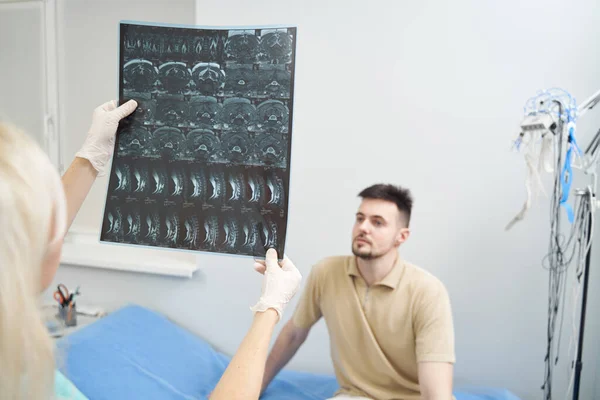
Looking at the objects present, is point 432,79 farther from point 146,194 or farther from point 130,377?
point 130,377

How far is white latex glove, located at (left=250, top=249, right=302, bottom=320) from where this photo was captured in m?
1.09

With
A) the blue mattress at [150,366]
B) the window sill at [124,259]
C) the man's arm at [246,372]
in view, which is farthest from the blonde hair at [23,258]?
the window sill at [124,259]

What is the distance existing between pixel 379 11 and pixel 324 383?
66.1 inches

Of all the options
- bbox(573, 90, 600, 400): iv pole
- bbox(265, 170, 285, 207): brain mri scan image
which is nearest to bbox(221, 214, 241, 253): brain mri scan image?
bbox(265, 170, 285, 207): brain mri scan image

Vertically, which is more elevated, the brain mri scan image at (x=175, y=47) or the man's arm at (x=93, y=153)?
the brain mri scan image at (x=175, y=47)

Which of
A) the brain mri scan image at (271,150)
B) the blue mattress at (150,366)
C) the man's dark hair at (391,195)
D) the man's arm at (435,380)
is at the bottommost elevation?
the blue mattress at (150,366)

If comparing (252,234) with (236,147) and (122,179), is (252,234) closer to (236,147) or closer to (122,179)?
(236,147)

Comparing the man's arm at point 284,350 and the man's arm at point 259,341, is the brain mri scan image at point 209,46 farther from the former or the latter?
the man's arm at point 284,350

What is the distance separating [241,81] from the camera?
4.19 ft

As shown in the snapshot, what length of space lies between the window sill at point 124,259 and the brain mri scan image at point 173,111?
52.4 inches

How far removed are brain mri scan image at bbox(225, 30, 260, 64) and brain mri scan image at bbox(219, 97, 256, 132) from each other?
10cm

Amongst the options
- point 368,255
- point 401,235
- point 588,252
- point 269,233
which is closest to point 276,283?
point 269,233

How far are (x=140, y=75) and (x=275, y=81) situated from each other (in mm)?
360

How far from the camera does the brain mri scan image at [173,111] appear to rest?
1312 mm
